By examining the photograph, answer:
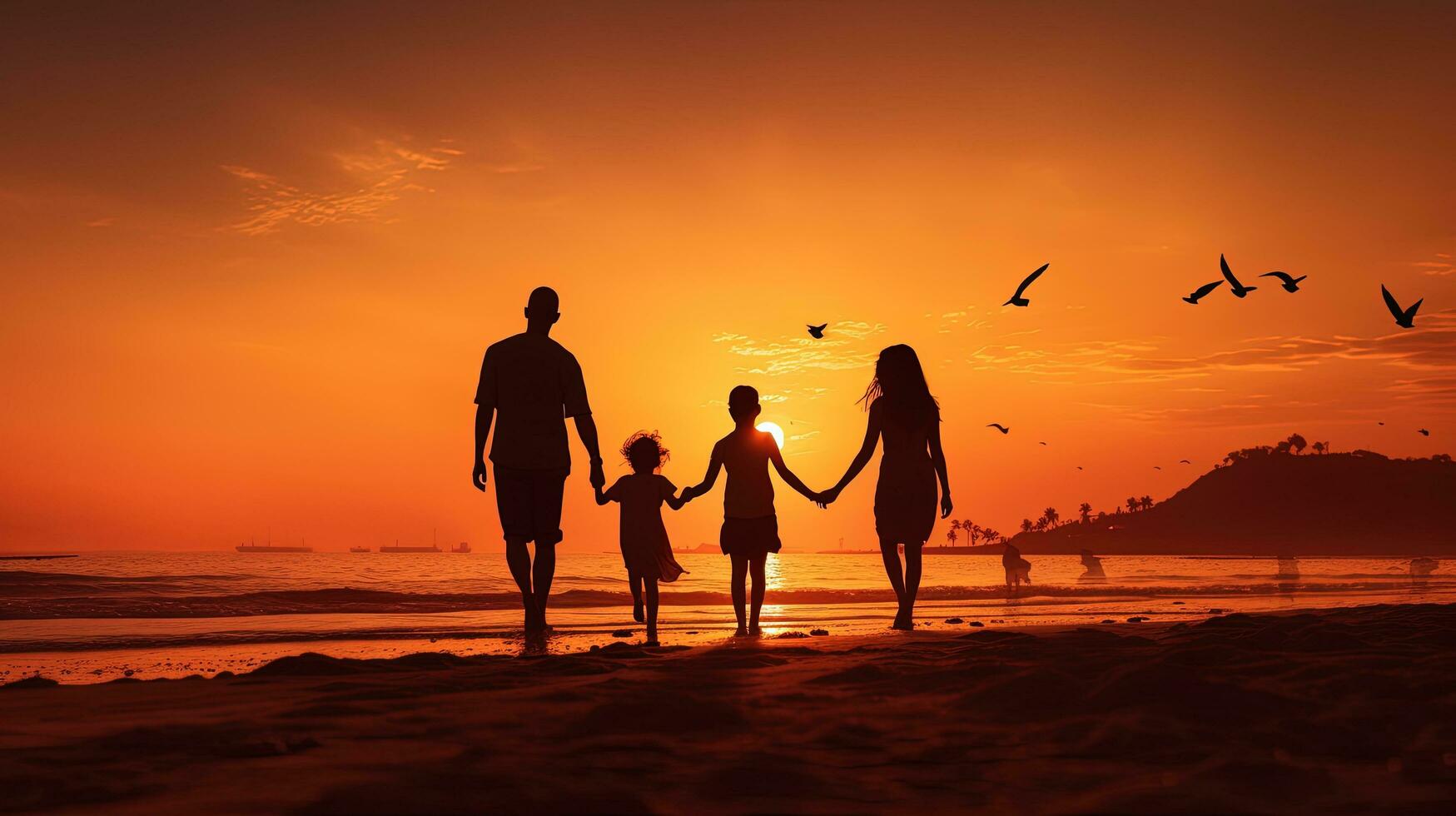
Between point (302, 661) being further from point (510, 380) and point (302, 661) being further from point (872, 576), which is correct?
point (872, 576)

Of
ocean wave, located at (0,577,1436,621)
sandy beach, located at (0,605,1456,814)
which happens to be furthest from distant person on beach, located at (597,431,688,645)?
ocean wave, located at (0,577,1436,621)

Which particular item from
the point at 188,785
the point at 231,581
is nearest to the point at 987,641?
the point at 188,785

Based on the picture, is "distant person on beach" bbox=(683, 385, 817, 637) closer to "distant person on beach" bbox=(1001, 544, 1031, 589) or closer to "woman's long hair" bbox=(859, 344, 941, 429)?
"woman's long hair" bbox=(859, 344, 941, 429)

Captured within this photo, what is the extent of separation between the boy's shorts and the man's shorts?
2.04 metres

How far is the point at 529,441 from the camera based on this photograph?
8430 mm

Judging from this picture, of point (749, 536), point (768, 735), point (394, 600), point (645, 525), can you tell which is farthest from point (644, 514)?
point (394, 600)

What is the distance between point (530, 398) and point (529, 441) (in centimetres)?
39

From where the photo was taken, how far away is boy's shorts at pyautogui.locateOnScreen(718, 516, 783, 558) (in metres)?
9.79

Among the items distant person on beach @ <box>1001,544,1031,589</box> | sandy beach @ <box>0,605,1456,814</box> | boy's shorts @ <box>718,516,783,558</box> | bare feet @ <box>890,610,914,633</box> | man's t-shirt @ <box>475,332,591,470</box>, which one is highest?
man's t-shirt @ <box>475,332,591,470</box>

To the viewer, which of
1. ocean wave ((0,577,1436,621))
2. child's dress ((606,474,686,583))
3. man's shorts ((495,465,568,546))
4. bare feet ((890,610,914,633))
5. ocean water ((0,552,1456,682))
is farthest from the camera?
ocean wave ((0,577,1436,621))

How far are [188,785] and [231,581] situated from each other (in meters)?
25.1

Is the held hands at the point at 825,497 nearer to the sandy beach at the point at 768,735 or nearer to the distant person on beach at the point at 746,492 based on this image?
the distant person on beach at the point at 746,492

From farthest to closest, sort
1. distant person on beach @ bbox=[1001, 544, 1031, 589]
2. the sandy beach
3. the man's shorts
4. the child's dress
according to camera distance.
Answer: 1. distant person on beach @ bbox=[1001, 544, 1031, 589]
2. the child's dress
3. the man's shorts
4. the sandy beach

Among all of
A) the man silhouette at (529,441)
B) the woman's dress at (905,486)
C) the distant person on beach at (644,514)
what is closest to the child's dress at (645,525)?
the distant person on beach at (644,514)
